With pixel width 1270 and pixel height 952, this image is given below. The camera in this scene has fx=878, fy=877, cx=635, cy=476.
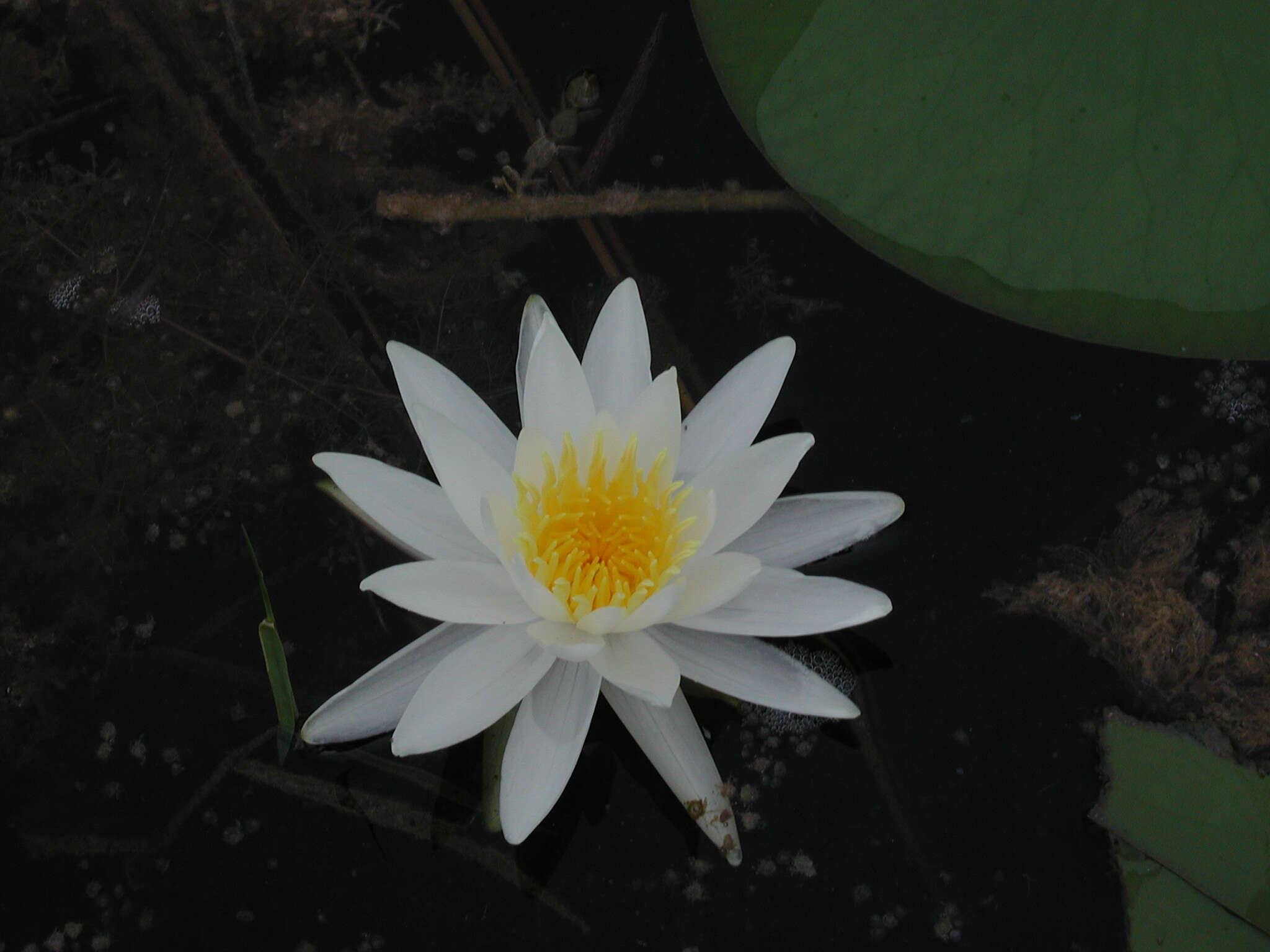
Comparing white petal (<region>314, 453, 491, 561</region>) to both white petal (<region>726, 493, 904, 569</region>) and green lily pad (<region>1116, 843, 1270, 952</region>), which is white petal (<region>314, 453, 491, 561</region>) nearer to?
white petal (<region>726, 493, 904, 569</region>)

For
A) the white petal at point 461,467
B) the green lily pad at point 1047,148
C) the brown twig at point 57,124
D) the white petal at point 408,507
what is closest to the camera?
the white petal at point 461,467

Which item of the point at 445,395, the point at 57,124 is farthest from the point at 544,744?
the point at 57,124

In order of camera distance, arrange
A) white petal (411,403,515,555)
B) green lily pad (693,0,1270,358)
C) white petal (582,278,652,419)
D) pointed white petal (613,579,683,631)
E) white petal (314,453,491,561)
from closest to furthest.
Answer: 1. pointed white petal (613,579,683,631)
2. white petal (411,403,515,555)
3. white petal (314,453,491,561)
4. white petal (582,278,652,419)
5. green lily pad (693,0,1270,358)

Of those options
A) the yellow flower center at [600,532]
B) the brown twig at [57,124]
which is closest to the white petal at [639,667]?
the yellow flower center at [600,532]

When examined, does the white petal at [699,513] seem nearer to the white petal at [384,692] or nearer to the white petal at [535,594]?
the white petal at [535,594]

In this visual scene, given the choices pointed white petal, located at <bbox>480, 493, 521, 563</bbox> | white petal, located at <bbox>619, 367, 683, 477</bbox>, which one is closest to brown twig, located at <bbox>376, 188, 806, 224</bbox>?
white petal, located at <bbox>619, 367, 683, 477</bbox>

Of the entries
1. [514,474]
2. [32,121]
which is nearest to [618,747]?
[514,474]
